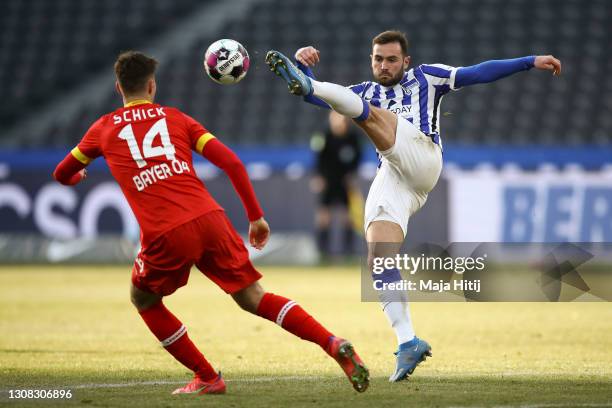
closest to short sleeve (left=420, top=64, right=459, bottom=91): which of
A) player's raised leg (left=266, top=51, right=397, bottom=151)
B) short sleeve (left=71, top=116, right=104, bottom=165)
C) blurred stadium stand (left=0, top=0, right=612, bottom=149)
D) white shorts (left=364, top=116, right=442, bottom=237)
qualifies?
white shorts (left=364, top=116, right=442, bottom=237)

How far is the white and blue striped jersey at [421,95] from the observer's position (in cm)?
657

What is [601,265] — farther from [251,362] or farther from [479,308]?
[251,362]

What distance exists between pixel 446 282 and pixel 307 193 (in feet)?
17.6

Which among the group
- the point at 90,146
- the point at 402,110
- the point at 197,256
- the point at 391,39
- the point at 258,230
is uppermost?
the point at 391,39

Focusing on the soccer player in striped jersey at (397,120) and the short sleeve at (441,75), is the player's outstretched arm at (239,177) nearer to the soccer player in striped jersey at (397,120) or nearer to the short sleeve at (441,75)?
the soccer player in striped jersey at (397,120)

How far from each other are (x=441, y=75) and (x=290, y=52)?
14.2 meters

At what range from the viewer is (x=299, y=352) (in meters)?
7.46

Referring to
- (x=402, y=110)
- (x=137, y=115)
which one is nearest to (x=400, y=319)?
(x=402, y=110)

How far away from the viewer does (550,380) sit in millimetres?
5883

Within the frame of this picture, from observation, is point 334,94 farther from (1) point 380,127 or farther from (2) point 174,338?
(2) point 174,338

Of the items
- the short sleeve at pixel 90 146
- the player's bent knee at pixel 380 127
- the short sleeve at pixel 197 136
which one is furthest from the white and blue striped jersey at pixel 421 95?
the short sleeve at pixel 90 146

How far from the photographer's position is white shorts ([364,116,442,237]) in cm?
628

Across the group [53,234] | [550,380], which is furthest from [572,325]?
[53,234]

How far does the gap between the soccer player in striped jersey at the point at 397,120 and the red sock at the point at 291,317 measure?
83 cm
